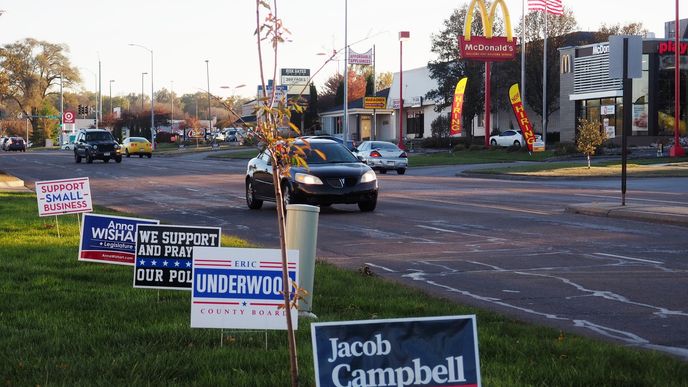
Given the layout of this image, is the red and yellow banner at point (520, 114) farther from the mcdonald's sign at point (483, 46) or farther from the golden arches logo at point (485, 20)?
the golden arches logo at point (485, 20)

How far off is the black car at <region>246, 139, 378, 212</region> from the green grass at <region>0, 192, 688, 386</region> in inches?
390

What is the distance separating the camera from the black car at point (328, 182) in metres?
20.1

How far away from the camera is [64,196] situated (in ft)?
43.2

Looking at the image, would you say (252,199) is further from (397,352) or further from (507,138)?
(507,138)

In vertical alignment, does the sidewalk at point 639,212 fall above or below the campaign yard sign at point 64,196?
below

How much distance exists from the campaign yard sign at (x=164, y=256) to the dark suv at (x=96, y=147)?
157 feet

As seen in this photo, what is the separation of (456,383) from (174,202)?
68.9ft

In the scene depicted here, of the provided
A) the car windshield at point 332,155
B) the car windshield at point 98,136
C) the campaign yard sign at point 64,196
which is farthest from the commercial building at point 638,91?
the campaign yard sign at point 64,196

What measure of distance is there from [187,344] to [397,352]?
3.00 m

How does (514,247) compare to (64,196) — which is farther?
(514,247)

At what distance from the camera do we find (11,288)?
9289 mm

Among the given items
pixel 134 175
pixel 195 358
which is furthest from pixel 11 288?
pixel 134 175

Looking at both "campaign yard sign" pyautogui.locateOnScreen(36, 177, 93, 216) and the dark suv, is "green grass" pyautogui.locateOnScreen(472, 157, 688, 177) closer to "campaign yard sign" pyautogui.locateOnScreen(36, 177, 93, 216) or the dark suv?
the dark suv

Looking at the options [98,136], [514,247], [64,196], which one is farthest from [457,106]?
[64,196]
